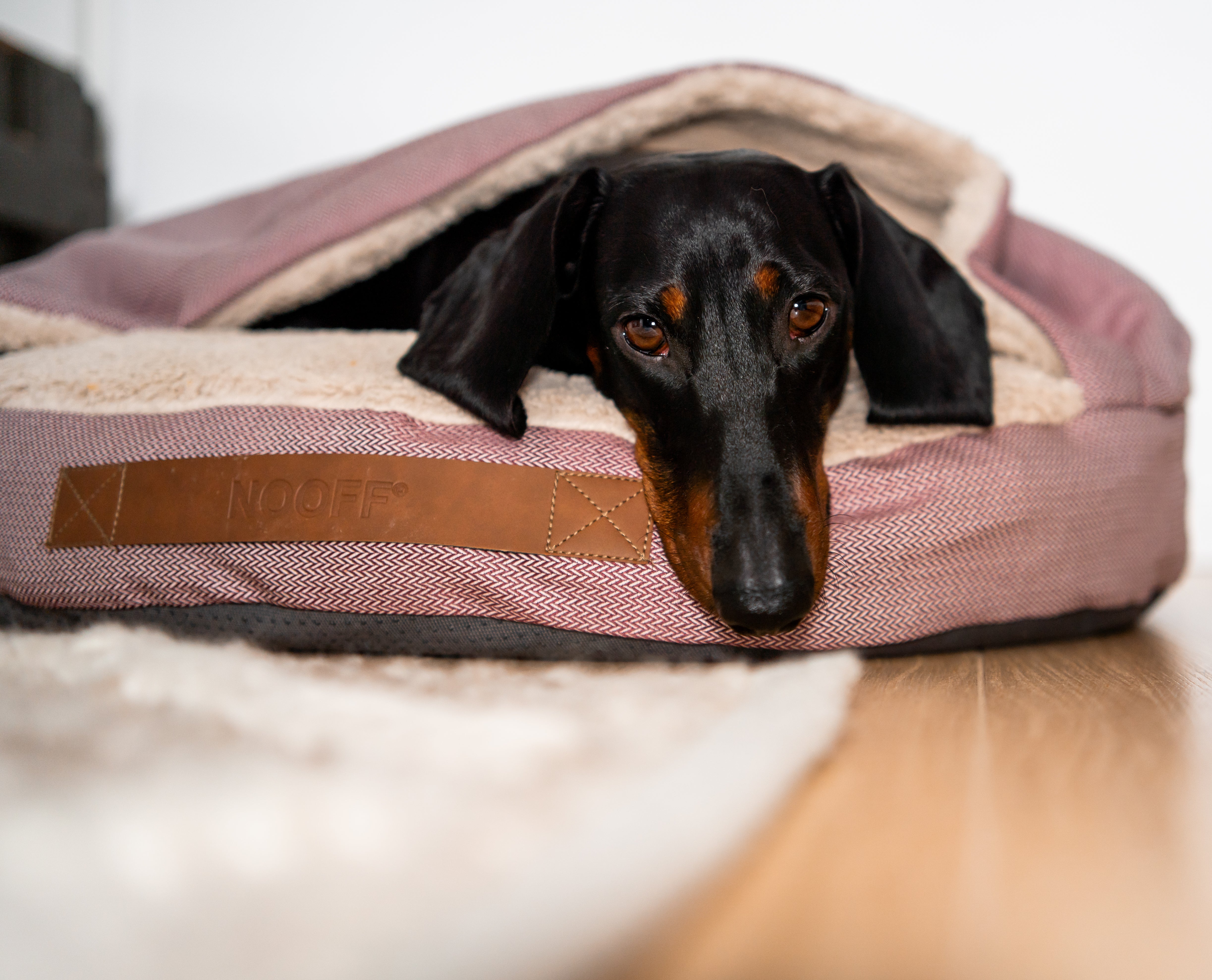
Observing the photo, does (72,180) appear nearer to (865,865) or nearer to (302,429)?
(302,429)

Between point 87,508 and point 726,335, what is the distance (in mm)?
953

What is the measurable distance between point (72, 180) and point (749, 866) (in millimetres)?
4519

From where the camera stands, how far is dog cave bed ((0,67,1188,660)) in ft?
3.51

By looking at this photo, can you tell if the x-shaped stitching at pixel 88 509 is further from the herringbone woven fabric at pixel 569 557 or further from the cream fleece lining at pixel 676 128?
the cream fleece lining at pixel 676 128

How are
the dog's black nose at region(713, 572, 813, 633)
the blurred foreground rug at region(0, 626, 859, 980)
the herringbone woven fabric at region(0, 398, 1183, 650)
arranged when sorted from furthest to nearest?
the herringbone woven fabric at region(0, 398, 1183, 650) < the dog's black nose at region(713, 572, 813, 633) < the blurred foreground rug at region(0, 626, 859, 980)

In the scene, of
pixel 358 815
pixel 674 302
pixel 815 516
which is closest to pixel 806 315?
pixel 674 302

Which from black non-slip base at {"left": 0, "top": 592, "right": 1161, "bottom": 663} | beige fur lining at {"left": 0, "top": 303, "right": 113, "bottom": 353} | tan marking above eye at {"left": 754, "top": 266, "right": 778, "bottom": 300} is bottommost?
black non-slip base at {"left": 0, "top": 592, "right": 1161, "bottom": 663}

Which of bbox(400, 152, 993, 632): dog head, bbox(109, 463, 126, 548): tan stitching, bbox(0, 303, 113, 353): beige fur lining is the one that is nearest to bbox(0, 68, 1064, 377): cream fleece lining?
bbox(0, 303, 113, 353): beige fur lining

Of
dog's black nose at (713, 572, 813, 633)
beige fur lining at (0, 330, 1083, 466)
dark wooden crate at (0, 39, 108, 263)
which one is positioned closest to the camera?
dog's black nose at (713, 572, 813, 633)

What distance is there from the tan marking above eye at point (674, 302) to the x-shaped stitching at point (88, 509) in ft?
2.67

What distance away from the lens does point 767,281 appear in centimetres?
111

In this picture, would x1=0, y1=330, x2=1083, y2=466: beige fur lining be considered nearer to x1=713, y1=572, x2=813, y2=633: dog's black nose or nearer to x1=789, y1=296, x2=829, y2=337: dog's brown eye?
x1=789, y1=296, x2=829, y2=337: dog's brown eye

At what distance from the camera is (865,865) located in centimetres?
59

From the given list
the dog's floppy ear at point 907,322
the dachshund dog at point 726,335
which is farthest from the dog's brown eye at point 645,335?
the dog's floppy ear at point 907,322
